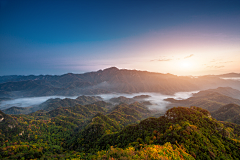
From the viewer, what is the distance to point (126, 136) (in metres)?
69.2

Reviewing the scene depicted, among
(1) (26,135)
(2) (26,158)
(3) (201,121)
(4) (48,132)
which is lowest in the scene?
(4) (48,132)

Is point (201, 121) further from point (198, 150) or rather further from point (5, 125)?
point (5, 125)

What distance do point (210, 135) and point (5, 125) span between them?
216414 millimetres

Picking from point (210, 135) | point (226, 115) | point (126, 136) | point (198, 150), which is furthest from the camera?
point (226, 115)

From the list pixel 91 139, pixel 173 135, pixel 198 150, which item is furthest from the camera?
pixel 91 139

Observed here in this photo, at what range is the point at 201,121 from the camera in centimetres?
5138

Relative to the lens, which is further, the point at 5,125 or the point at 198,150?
the point at 5,125

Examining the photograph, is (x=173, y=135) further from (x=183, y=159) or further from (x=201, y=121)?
(x=201, y=121)

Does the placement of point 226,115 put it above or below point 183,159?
below

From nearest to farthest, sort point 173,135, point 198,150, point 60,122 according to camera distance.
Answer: point 198,150, point 173,135, point 60,122

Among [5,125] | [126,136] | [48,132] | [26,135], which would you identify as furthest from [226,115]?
[5,125]

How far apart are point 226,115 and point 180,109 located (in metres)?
162

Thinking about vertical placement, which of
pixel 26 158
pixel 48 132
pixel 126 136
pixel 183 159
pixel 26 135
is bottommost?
pixel 48 132

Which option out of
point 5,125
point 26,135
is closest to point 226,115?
point 26,135
